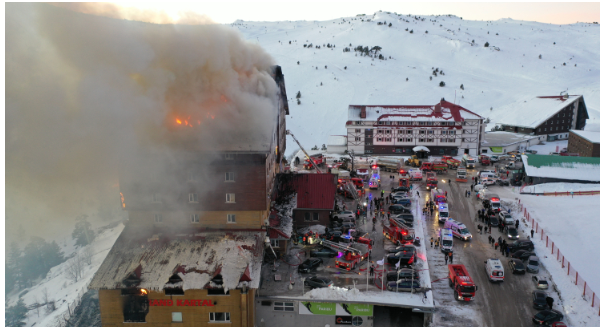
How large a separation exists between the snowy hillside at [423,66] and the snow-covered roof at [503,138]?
16228 mm

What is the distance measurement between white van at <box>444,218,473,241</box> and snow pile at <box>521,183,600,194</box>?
49.2 feet

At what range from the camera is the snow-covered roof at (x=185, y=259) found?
22172mm

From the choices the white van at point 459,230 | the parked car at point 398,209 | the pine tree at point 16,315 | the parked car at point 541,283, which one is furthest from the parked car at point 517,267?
the pine tree at point 16,315

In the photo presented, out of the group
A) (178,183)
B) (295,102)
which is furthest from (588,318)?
(295,102)

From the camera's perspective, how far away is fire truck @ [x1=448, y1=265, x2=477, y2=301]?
80.5 ft

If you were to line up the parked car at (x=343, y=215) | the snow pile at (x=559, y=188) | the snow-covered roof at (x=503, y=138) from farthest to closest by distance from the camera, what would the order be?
1. the snow-covered roof at (x=503, y=138)
2. the snow pile at (x=559, y=188)
3. the parked car at (x=343, y=215)

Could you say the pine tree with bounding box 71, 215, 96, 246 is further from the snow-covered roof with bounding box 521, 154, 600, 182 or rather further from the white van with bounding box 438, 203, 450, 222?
the snow-covered roof with bounding box 521, 154, 600, 182

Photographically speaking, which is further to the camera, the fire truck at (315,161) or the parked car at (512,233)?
the fire truck at (315,161)

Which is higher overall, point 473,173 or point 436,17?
point 436,17

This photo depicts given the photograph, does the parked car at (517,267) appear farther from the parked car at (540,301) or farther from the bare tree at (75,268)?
the bare tree at (75,268)

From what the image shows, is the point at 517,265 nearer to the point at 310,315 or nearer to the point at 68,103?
the point at 310,315

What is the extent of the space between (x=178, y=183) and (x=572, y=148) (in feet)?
A: 188

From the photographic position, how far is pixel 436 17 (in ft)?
589

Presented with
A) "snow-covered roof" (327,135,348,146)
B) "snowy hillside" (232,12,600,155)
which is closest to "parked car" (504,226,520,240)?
"snow-covered roof" (327,135,348,146)
